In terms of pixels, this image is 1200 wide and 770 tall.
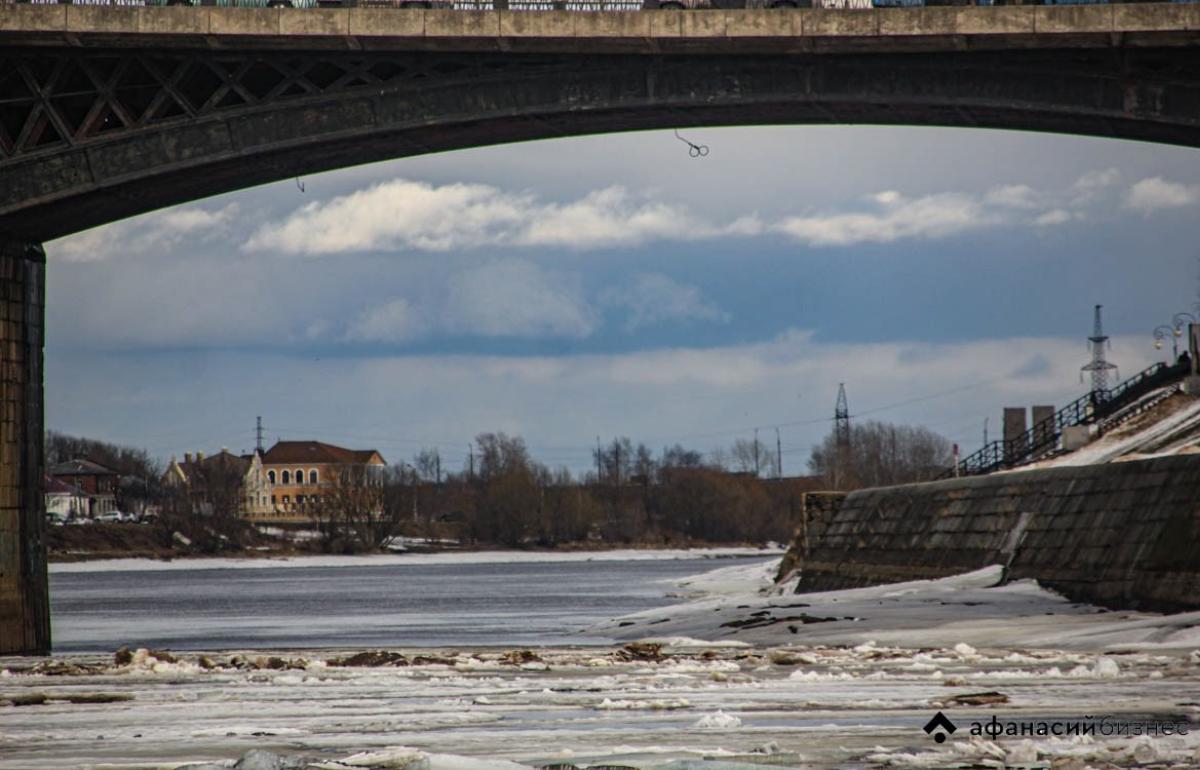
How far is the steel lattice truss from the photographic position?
2517cm

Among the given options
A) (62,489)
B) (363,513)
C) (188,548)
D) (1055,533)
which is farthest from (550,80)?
(62,489)

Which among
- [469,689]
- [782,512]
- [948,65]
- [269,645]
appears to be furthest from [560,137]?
[782,512]

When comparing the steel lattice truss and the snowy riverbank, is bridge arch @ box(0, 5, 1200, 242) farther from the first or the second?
the snowy riverbank

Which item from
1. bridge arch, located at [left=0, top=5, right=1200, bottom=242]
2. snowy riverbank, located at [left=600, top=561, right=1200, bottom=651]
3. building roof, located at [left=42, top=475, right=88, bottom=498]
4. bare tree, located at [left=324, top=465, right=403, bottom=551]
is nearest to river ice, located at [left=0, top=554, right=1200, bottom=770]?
snowy riverbank, located at [left=600, top=561, right=1200, bottom=651]

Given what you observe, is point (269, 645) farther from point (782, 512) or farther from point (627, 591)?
point (782, 512)

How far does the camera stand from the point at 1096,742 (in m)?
9.84

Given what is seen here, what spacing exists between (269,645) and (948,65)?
15.4 metres

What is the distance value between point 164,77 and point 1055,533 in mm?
15305

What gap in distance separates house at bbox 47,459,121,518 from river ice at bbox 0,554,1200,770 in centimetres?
16347

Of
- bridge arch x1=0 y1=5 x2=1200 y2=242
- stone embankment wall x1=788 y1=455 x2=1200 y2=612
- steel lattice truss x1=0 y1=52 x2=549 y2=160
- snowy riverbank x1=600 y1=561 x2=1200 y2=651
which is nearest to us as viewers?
snowy riverbank x1=600 y1=561 x2=1200 y2=651

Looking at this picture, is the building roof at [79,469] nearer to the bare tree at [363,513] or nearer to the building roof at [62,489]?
the building roof at [62,489]

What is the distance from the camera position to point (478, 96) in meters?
25.4

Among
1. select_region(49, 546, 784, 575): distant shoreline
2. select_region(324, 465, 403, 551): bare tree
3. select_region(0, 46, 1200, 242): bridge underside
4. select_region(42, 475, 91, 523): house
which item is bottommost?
select_region(49, 546, 784, 575): distant shoreline

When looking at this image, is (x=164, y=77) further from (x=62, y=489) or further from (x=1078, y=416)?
(x=62, y=489)
